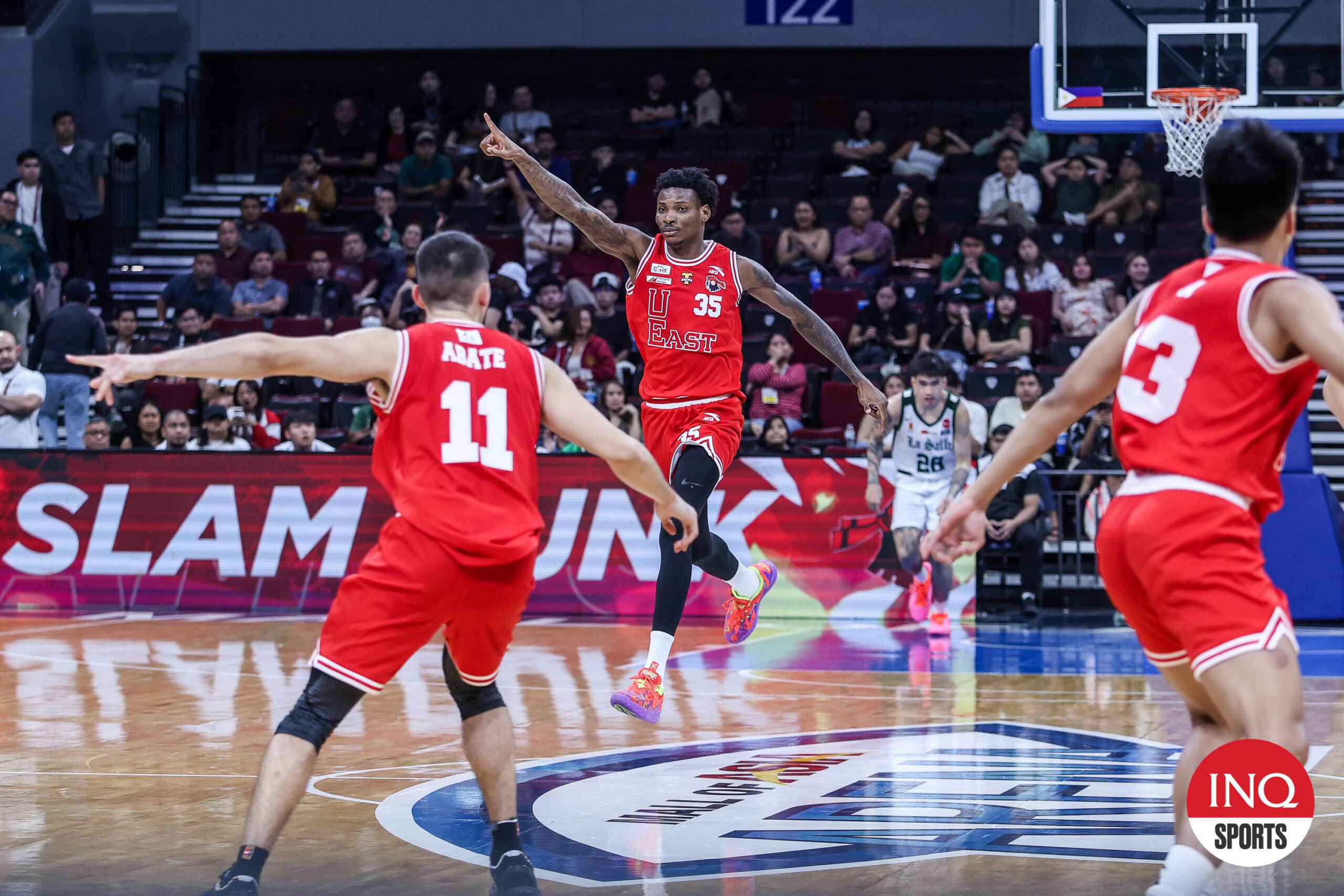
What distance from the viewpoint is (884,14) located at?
66.6 feet

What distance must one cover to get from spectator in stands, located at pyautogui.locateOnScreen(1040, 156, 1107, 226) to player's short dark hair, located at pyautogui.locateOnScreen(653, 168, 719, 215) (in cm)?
1046

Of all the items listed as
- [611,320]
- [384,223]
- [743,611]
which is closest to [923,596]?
[743,611]

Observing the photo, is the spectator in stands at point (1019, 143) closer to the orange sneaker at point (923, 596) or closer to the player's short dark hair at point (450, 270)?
the orange sneaker at point (923, 596)

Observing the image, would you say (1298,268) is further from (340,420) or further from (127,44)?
(127,44)

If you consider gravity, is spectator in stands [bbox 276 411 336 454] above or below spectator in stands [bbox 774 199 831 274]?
below

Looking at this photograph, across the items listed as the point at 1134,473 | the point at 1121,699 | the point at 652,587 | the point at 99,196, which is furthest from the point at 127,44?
the point at 1134,473

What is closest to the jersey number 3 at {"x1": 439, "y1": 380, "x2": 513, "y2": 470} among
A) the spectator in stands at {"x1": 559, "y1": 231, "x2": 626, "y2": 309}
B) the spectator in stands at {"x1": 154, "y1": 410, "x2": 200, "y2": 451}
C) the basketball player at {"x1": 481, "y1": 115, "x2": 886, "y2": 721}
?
the basketball player at {"x1": 481, "y1": 115, "x2": 886, "y2": 721}

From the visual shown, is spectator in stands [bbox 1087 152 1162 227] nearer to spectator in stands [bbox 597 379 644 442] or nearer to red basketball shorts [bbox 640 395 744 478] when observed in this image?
spectator in stands [bbox 597 379 644 442]

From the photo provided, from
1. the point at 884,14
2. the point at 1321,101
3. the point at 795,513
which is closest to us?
the point at 1321,101

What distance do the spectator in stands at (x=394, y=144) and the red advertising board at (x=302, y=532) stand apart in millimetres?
7496

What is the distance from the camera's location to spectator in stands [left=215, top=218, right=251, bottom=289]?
17141mm

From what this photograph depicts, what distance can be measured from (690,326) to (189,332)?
386 inches

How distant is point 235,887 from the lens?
4.05m

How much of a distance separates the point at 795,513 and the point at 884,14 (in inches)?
396
